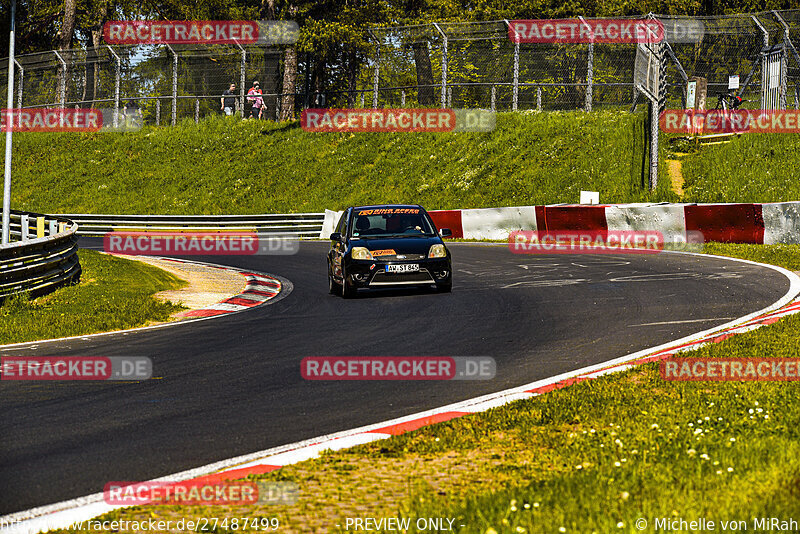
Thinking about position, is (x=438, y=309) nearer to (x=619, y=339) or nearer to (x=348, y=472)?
(x=619, y=339)

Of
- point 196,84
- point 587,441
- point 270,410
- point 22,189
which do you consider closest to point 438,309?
point 270,410

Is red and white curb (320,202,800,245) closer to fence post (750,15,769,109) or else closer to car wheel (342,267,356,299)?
fence post (750,15,769,109)

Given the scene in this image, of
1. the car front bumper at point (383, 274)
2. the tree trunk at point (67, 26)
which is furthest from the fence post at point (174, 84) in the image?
the car front bumper at point (383, 274)

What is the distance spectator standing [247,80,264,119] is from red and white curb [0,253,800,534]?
33.2 meters

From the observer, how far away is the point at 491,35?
108 feet

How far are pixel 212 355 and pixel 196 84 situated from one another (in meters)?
35.1

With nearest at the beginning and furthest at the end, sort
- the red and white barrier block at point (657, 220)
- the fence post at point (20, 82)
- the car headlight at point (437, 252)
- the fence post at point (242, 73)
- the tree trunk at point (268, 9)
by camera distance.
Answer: the car headlight at point (437, 252)
the red and white barrier block at point (657, 220)
the fence post at point (242, 73)
the tree trunk at point (268, 9)
the fence post at point (20, 82)

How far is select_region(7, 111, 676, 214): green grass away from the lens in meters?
31.2

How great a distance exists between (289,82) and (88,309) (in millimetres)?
28429

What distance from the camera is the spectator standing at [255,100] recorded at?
136 ft

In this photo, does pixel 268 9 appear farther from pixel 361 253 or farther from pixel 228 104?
pixel 361 253

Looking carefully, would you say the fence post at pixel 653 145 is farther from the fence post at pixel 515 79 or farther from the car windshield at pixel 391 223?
the car windshield at pixel 391 223

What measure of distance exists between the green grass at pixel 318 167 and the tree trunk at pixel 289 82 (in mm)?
589

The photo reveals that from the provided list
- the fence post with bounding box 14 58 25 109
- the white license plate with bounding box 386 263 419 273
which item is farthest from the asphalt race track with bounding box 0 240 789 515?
the fence post with bounding box 14 58 25 109
